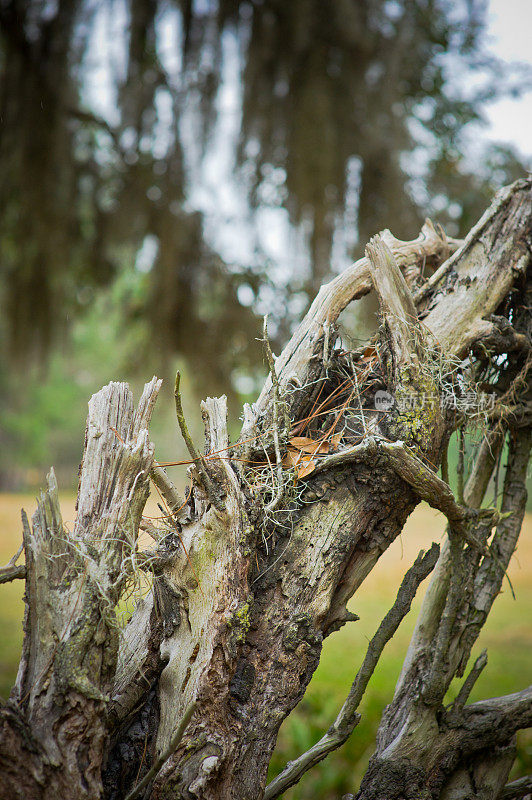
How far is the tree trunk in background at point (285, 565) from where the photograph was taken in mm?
501

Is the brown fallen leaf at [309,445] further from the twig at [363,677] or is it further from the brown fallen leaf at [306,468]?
A: the twig at [363,677]

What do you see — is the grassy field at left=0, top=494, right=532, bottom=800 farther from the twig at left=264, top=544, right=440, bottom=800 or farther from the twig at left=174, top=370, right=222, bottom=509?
the twig at left=174, top=370, right=222, bottom=509

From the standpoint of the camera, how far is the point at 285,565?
596 mm

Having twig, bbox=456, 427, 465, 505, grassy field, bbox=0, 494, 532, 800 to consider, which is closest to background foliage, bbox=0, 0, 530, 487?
grassy field, bbox=0, 494, 532, 800

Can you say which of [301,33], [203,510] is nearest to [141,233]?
[301,33]

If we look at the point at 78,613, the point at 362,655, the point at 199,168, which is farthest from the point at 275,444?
the point at 199,168

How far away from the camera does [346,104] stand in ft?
6.06

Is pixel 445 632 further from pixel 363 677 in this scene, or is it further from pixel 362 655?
pixel 362 655

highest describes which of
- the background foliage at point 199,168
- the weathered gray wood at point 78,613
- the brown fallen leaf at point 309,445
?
the background foliage at point 199,168

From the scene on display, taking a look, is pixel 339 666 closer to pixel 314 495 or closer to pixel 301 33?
pixel 314 495

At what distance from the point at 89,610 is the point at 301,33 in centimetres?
185

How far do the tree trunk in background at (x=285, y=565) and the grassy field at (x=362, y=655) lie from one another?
1.77 feet

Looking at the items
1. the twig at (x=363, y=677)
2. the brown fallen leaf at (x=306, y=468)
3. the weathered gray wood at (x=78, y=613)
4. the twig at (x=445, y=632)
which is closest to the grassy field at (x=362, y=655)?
the twig at (x=445, y=632)

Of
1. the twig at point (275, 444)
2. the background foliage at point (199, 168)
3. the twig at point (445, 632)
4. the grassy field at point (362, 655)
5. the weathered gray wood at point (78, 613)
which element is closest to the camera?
the weathered gray wood at point (78, 613)
